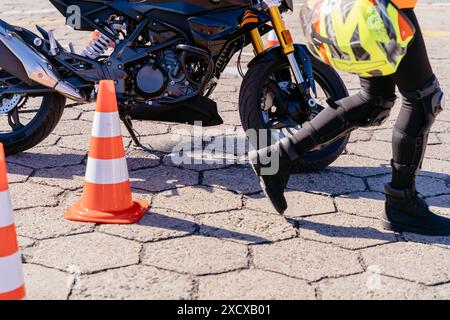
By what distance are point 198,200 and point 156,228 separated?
0.42 meters

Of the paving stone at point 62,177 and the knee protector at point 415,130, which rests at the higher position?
the knee protector at point 415,130

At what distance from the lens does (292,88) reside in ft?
13.6

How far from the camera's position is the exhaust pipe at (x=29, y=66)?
4135 millimetres

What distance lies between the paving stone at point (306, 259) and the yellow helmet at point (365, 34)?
80 centimetres

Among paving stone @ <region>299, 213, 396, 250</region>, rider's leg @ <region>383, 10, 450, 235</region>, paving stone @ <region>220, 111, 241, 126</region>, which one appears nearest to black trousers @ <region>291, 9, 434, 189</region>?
rider's leg @ <region>383, 10, 450, 235</region>

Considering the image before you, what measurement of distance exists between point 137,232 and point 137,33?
1301 millimetres

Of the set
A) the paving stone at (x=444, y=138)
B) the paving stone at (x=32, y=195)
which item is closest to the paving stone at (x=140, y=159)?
the paving stone at (x=32, y=195)

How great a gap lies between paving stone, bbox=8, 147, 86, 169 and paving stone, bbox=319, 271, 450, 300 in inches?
78.1

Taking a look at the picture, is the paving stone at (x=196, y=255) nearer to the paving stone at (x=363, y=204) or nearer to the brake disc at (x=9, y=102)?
the paving stone at (x=363, y=204)

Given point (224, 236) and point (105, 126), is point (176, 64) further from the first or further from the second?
point (224, 236)

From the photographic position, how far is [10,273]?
8.13ft

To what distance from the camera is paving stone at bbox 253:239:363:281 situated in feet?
9.97

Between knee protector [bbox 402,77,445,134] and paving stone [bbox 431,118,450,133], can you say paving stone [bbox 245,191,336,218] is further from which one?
paving stone [bbox 431,118,450,133]
